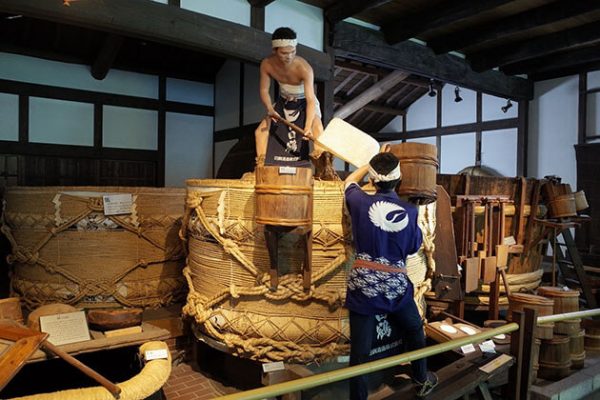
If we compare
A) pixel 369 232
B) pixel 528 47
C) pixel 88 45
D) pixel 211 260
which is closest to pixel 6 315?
pixel 211 260

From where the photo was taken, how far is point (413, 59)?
6715 millimetres

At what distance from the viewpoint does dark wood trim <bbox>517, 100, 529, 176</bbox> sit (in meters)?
9.32

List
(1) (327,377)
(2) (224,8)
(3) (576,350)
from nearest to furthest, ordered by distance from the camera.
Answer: (1) (327,377)
(3) (576,350)
(2) (224,8)

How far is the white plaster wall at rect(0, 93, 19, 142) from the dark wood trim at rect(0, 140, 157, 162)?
122mm

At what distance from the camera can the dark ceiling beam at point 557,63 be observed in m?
7.46

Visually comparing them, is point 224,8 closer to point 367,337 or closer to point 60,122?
point 367,337

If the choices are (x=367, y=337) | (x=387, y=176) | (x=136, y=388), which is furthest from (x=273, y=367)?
(x=387, y=176)

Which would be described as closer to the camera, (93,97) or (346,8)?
(346,8)

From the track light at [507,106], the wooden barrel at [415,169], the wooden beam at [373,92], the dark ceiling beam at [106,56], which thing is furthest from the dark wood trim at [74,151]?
the track light at [507,106]

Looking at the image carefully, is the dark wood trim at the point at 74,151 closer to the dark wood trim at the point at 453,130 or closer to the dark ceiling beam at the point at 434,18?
the dark ceiling beam at the point at 434,18

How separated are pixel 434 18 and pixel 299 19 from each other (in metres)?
1.69

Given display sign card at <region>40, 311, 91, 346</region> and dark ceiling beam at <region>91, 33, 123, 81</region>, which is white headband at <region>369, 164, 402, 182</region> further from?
dark ceiling beam at <region>91, 33, 123, 81</region>

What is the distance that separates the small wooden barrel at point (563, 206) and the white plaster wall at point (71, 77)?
6.85 meters

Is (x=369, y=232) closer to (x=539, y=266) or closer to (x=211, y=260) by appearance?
(x=211, y=260)
